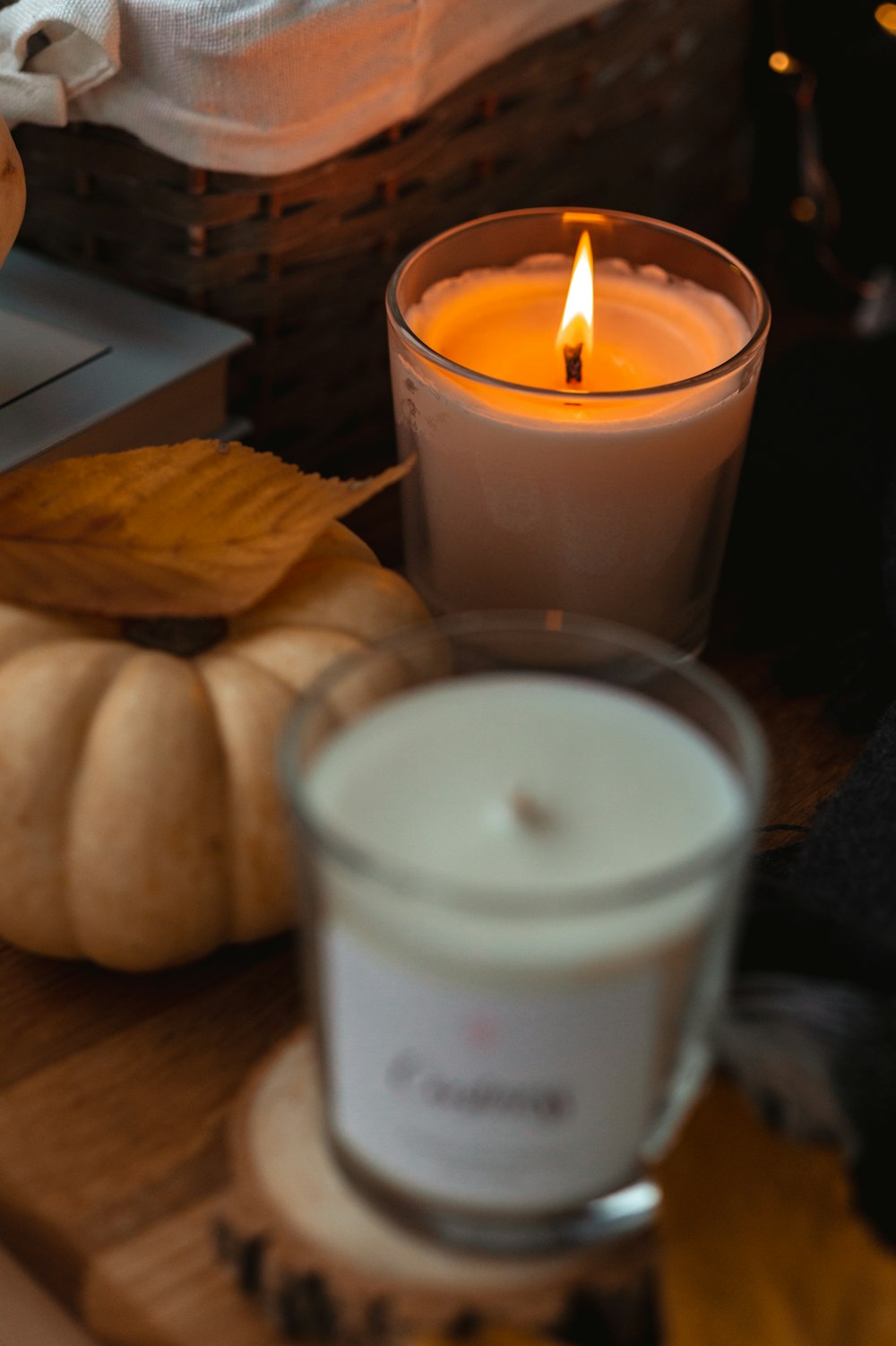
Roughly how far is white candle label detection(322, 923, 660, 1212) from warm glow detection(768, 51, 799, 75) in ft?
1.84

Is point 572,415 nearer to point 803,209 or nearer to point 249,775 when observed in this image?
point 249,775

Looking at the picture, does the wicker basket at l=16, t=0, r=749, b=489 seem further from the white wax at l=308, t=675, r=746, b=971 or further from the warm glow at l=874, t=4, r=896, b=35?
the white wax at l=308, t=675, r=746, b=971

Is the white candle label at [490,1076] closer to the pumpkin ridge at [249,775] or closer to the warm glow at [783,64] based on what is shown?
the pumpkin ridge at [249,775]

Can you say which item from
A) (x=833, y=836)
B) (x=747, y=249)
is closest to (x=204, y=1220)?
(x=833, y=836)

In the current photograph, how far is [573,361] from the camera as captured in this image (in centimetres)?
52

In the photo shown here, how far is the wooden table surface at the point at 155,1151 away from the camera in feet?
1.14

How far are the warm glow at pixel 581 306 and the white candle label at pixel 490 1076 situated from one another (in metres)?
0.27

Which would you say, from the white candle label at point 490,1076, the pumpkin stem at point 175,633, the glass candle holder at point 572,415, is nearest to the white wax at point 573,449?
the glass candle holder at point 572,415

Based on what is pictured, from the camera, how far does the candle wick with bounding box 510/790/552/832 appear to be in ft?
1.01

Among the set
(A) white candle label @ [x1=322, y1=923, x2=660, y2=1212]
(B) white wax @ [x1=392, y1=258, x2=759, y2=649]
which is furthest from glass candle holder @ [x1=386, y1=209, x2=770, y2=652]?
(A) white candle label @ [x1=322, y1=923, x2=660, y2=1212]

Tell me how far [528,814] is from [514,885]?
0.06ft

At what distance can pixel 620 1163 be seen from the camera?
1.11 ft

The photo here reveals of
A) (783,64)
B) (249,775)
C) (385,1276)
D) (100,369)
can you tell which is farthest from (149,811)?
(783,64)

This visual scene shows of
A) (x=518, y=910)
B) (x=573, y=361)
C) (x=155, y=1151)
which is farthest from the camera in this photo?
(x=573, y=361)
